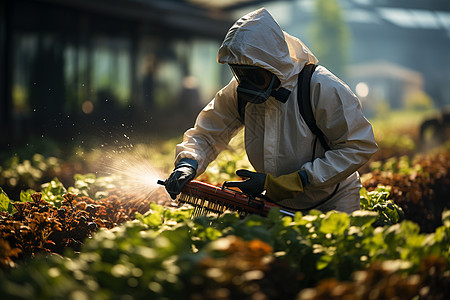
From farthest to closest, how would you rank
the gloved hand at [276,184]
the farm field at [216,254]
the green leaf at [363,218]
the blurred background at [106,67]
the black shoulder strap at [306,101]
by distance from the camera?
the blurred background at [106,67] < the black shoulder strap at [306,101] < the gloved hand at [276,184] < the green leaf at [363,218] < the farm field at [216,254]

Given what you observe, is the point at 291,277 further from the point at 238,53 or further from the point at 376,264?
the point at 238,53

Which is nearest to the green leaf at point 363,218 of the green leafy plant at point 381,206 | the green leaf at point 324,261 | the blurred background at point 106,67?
the green leaf at point 324,261

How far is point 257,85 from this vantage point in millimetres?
3211

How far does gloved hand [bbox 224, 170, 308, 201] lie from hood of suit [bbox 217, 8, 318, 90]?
581 millimetres

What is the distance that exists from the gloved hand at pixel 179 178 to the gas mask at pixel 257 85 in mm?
581

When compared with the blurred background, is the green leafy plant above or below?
above

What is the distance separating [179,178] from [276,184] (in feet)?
1.95

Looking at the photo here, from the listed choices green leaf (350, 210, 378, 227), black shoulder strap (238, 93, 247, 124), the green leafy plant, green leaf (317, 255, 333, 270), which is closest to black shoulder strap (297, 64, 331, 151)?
black shoulder strap (238, 93, 247, 124)

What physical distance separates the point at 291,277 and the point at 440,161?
620 centimetres

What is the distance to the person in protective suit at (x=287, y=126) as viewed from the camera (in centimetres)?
309

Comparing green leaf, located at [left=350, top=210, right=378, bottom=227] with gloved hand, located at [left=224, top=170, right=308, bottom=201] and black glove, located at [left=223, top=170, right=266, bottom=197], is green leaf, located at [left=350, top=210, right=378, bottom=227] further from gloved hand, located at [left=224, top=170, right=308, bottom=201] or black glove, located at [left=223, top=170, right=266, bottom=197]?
black glove, located at [left=223, top=170, right=266, bottom=197]

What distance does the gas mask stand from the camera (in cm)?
315

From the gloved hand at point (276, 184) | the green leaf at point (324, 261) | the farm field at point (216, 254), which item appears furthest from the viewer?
the gloved hand at point (276, 184)

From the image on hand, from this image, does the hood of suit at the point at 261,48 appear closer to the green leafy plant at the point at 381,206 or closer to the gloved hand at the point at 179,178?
the gloved hand at the point at 179,178
